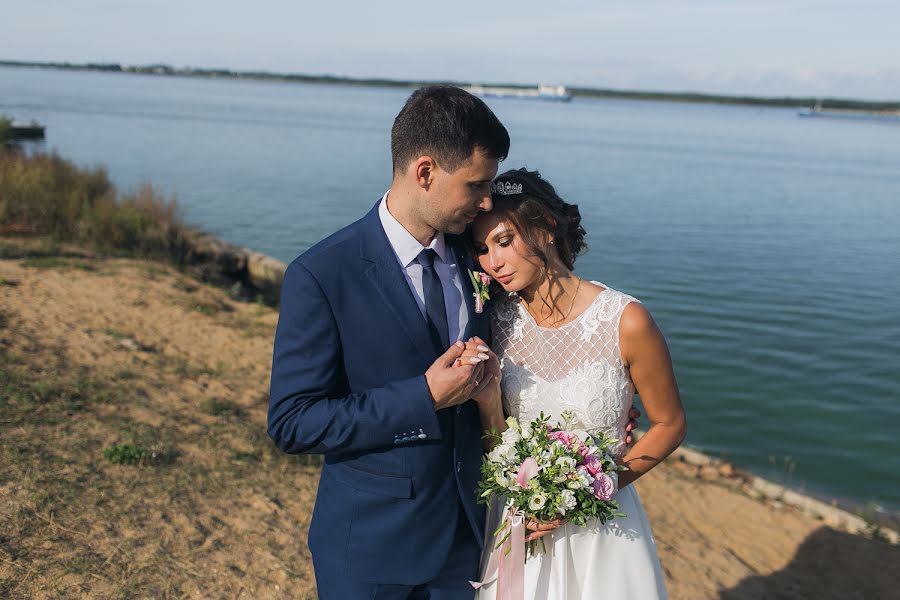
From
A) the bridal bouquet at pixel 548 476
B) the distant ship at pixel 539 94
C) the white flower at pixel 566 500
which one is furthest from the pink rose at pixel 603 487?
the distant ship at pixel 539 94

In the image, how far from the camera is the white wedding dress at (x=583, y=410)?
321 cm

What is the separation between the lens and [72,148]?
3525 centimetres

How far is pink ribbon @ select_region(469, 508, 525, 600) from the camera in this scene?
120 inches

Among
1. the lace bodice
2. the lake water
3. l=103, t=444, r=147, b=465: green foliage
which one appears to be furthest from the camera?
the lake water

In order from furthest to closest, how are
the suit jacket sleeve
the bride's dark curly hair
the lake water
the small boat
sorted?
the small boat < the lake water < the bride's dark curly hair < the suit jacket sleeve

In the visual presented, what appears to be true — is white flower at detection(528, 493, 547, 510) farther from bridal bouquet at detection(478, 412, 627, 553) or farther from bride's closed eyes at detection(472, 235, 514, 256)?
bride's closed eyes at detection(472, 235, 514, 256)

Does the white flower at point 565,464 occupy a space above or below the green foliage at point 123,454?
above

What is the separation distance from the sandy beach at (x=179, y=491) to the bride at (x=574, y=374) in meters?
2.48

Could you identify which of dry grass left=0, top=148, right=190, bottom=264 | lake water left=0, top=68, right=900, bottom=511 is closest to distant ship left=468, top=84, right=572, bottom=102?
lake water left=0, top=68, right=900, bottom=511

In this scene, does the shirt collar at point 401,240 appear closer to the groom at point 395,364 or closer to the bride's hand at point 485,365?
the groom at point 395,364

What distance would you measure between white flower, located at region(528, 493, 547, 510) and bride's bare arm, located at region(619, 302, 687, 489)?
54 centimetres

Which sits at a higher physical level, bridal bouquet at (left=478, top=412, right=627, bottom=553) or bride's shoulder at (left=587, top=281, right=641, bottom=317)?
Result: bride's shoulder at (left=587, top=281, right=641, bottom=317)

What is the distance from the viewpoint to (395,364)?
2742 millimetres

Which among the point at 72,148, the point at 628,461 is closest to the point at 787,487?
the point at 628,461
